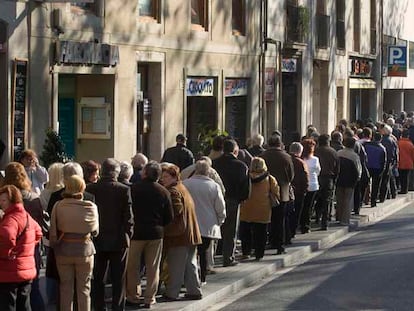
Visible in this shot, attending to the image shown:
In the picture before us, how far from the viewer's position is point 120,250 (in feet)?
37.9

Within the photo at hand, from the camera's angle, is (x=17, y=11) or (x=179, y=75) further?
(x=179, y=75)

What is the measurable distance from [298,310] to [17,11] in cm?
756

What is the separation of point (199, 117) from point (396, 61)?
2003 centimetres

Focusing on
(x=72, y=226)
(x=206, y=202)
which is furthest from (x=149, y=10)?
(x=72, y=226)

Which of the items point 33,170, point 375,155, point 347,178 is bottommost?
point 347,178

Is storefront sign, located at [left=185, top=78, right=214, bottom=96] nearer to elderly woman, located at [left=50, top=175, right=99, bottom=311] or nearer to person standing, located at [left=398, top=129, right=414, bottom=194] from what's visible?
person standing, located at [left=398, top=129, right=414, bottom=194]

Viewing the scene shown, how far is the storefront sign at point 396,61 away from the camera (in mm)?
43781


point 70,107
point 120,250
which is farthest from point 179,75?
point 120,250

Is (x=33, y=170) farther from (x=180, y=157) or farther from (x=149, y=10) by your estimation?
(x=149, y=10)

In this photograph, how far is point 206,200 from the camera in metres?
13.5

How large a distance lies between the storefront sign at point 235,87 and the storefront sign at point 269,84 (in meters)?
1.50

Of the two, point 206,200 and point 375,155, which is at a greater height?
point 375,155

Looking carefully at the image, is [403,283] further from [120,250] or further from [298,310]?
[120,250]

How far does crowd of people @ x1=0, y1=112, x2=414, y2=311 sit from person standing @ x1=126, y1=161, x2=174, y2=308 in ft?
0.04
